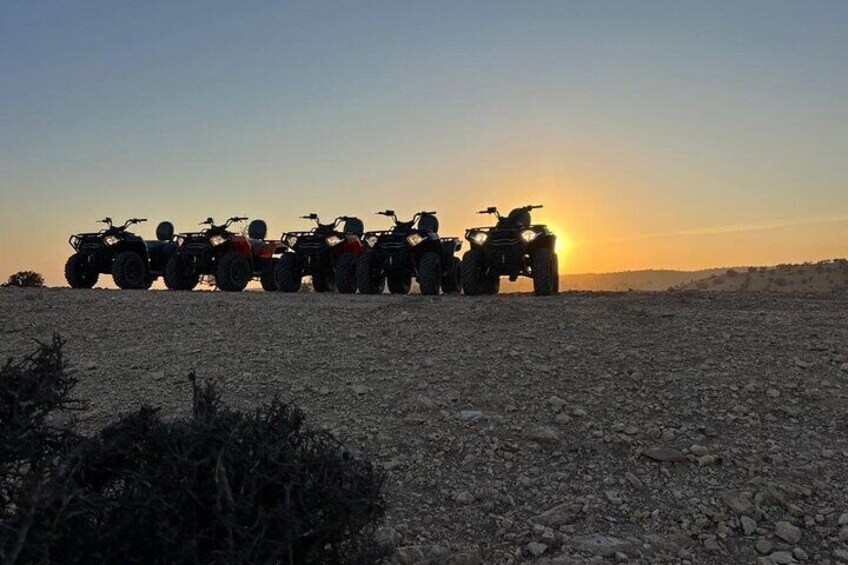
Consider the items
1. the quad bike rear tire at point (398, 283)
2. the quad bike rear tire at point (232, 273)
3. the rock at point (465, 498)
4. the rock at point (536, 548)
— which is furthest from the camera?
the quad bike rear tire at point (232, 273)

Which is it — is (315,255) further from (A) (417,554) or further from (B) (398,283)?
(A) (417,554)

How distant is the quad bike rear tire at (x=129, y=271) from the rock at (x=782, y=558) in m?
16.6

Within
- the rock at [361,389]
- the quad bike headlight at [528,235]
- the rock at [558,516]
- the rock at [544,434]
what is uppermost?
the quad bike headlight at [528,235]

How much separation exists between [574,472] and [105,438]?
3.30m

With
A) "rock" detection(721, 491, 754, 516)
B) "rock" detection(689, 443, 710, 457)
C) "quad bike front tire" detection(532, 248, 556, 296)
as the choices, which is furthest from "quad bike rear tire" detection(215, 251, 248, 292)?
"rock" detection(721, 491, 754, 516)

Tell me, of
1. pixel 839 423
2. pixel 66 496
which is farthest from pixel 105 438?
pixel 839 423

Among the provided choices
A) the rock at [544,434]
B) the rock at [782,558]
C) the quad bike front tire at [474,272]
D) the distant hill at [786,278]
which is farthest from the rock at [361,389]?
the distant hill at [786,278]

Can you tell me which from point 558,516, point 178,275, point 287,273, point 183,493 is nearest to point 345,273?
point 287,273

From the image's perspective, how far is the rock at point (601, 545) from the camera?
13.7 feet

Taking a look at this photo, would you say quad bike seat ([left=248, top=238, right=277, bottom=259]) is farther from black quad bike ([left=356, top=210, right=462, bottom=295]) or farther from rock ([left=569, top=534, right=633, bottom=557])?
rock ([left=569, top=534, right=633, bottom=557])

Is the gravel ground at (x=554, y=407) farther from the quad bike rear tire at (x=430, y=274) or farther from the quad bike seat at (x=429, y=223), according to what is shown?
the quad bike seat at (x=429, y=223)

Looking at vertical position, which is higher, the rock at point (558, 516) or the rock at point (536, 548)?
the rock at point (558, 516)

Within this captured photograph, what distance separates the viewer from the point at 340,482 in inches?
99.8

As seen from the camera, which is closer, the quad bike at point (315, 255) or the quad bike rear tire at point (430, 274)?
the quad bike rear tire at point (430, 274)
